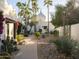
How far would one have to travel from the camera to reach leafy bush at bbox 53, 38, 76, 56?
12.3 metres

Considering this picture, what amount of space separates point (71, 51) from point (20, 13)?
4216 centimetres

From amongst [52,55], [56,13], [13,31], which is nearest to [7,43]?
[52,55]

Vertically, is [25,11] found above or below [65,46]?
above

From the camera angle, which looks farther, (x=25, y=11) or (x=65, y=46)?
(x=25, y=11)

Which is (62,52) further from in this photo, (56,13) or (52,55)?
(56,13)

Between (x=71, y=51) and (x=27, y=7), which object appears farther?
(x=27, y=7)

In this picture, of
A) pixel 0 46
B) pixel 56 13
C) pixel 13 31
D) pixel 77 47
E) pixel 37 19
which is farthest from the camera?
pixel 37 19

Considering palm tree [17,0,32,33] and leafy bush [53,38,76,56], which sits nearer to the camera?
leafy bush [53,38,76,56]

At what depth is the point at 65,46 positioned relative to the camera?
41.1 ft

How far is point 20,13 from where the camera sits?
53.6m

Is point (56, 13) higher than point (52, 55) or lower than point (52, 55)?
higher

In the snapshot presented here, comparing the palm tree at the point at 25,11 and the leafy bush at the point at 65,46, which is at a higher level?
the palm tree at the point at 25,11

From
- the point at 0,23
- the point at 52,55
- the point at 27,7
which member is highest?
the point at 27,7

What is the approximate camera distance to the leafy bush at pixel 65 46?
483 inches
